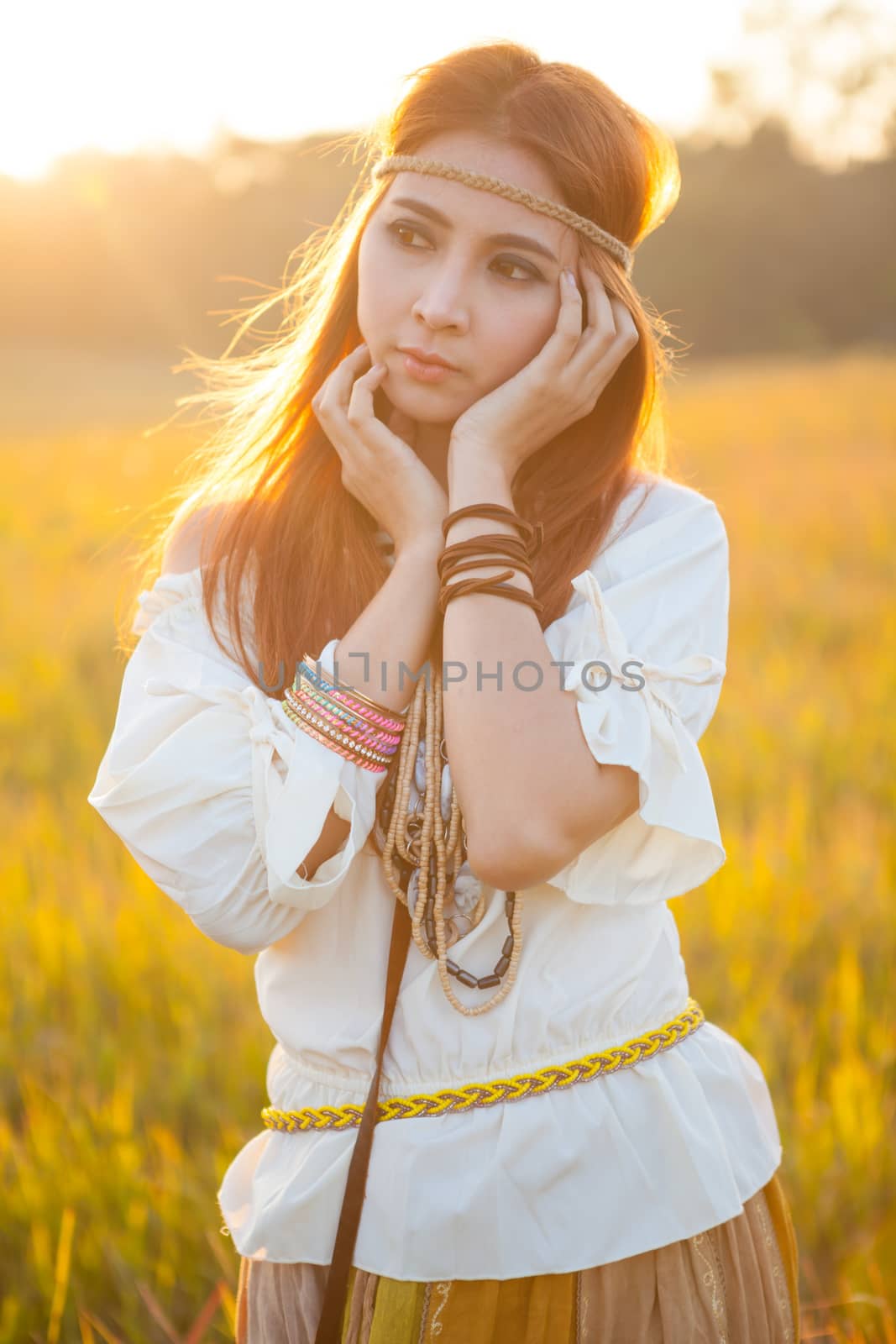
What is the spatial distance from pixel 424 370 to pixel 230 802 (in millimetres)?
692

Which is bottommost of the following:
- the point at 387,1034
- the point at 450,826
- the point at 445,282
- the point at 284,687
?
the point at 387,1034

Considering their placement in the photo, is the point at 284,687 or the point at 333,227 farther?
the point at 333,227

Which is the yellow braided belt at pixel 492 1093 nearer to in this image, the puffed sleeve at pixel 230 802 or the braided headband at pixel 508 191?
the puffed sleeve at pixel 230 802

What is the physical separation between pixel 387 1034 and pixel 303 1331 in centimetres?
45

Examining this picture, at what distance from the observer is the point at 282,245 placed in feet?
111

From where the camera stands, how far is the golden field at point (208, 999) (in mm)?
2309

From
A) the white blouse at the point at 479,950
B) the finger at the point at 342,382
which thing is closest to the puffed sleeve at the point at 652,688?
the white blouse at the point at 479,950

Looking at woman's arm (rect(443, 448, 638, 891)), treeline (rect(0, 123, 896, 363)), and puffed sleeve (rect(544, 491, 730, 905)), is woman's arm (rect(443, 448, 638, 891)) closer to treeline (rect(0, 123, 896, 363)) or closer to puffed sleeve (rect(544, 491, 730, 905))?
puffed sleeve (rect(544, 491, 730, 905))

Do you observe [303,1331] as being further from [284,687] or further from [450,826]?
[284,687]

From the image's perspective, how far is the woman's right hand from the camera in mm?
1648

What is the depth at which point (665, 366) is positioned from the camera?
1.94 meters

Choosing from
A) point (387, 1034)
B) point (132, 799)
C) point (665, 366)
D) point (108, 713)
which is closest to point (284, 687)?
point (132, 799)

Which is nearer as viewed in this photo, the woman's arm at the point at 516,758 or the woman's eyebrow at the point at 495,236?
the woman's arm at the point at 516,758

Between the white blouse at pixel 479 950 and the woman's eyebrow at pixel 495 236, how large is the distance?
426mm
